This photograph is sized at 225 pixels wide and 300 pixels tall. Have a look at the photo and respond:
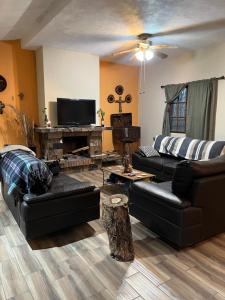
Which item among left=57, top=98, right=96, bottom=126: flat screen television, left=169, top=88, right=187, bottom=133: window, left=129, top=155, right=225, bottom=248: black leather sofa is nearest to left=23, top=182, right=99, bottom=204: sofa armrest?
left=129, top=155, right=225, bottom=248: black leather sofa

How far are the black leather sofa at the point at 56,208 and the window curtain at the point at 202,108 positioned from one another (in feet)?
11.3

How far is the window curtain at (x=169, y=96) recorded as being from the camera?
222 inches

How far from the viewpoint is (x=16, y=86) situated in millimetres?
5207

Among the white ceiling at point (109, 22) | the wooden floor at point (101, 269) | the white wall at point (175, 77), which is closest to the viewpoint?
the wooden floor at point (101, 269)

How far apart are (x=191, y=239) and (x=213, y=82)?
3.74m

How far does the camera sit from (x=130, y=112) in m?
6.89

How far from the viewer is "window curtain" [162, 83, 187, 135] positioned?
18.5ft

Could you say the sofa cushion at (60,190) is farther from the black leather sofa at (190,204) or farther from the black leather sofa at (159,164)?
the black leather sofa at (159,164)

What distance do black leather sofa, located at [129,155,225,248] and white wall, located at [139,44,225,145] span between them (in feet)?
9.50

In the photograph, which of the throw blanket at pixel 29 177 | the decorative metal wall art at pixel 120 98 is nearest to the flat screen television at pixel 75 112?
the decorative metal wall art at pixel 120 98

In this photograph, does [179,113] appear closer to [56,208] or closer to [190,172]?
[190,172]

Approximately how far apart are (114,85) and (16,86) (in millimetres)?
2626

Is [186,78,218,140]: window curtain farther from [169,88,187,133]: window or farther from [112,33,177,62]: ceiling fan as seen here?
[112,33,177,62]: ceiling fan

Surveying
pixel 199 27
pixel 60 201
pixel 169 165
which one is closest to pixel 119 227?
pixel 60 201
